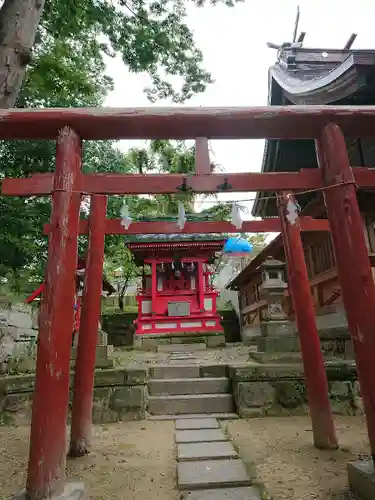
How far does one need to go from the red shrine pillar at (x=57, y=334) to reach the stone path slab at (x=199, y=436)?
2.41 meters

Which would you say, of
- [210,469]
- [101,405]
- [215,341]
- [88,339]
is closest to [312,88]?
Result: [88,339]

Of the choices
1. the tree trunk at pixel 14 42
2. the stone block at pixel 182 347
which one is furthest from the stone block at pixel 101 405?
the stone block at pixel 182 347

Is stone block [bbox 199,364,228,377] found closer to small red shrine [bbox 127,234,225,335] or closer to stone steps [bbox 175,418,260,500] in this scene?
stone steps [bbox 175,418,260,500]

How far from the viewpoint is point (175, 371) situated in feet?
24.2

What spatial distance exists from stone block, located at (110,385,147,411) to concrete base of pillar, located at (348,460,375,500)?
12.8ft

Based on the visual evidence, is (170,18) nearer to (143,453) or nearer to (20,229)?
(20,229)

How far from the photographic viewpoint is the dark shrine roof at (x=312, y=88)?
15.4 feet

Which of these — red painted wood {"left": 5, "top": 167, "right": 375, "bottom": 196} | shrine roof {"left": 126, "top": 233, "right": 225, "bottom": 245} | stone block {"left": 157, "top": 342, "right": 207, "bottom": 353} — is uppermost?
shrine roof {"left": 126, "top": 233, "right": 225, "bottom": 245}

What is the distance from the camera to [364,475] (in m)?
2.78

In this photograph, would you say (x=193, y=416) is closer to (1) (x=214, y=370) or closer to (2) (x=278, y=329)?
(1) (x=214, y=370)

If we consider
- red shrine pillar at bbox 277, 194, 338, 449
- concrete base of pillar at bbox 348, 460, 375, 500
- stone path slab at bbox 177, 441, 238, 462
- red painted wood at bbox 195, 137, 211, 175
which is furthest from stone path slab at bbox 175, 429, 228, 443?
red painted wood at bbox 195, 137, 211, 175

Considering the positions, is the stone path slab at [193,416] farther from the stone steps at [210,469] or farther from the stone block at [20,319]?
the stone block at [20,319]

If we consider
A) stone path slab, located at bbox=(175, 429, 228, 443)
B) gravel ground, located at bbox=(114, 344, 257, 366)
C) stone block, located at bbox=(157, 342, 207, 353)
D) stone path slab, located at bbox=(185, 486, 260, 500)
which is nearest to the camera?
stone path slab, located at bbox=(185, 486, 260, 500)

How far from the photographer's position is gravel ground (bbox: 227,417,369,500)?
319cm
